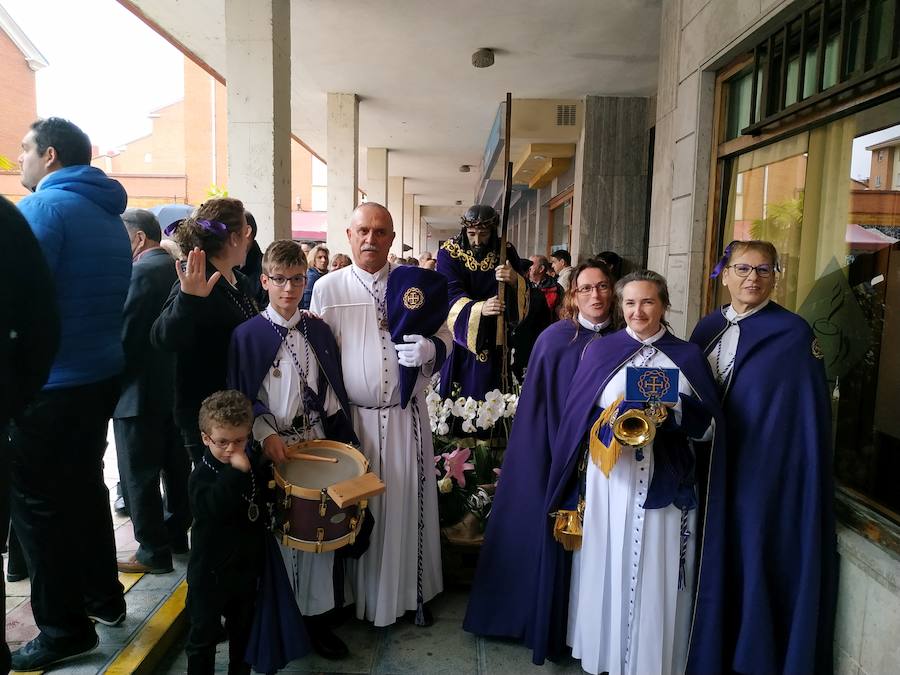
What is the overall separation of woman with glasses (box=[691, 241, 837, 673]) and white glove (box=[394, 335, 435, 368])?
125 cm

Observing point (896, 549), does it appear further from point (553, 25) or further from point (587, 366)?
point (553, 25)

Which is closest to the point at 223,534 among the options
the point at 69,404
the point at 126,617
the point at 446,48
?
the point at 69,404

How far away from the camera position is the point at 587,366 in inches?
98.8

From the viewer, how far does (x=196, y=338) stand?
8.05 ft

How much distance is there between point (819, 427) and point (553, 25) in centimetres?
613

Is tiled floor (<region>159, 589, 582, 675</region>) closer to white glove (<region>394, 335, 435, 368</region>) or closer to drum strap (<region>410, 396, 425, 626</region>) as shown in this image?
drum strap (<region>410, 396, 425, 626</region>)

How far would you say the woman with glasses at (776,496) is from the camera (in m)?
2.28

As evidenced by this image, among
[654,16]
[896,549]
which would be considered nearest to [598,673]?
[896,549]

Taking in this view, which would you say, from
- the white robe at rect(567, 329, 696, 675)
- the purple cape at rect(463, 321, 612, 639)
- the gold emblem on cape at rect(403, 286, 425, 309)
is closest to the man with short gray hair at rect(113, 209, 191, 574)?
the gold emblem on cape at rect(403, 286, 425, 309)

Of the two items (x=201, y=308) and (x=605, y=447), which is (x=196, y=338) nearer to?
(x=201, y=308)

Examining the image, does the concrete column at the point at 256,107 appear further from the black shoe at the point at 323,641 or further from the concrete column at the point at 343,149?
the concrete column at the point at 343,149

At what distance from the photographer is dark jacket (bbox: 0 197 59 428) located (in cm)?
176

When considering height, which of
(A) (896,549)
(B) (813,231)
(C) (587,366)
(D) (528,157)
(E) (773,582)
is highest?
(D) (528,157)

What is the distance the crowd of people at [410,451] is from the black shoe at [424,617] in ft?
0.46
